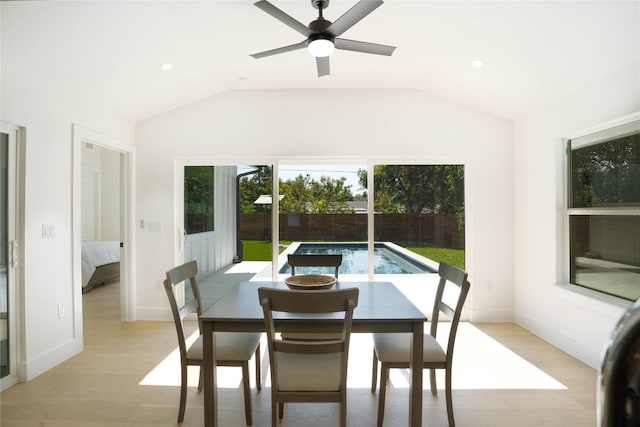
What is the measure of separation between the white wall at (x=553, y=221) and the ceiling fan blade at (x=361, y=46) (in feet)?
6.26

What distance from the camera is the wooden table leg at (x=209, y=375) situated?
1923mm

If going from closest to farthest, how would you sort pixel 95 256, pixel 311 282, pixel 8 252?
pixel 311 282
pixel 8 252
pixel 95 256

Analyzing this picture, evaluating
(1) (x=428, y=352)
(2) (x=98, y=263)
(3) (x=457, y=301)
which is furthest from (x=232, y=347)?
(2) (x=98, y=263)

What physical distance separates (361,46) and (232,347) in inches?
82.1

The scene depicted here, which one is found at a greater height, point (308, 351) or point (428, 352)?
point (308, 351)

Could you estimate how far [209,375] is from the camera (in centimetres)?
195

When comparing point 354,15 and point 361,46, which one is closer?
point 354,15

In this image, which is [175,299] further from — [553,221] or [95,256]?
[95,256]

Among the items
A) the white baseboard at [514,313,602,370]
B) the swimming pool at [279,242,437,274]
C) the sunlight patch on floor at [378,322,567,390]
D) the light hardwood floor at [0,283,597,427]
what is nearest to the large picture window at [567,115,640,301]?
the white baseboard at [514,313,602,370]

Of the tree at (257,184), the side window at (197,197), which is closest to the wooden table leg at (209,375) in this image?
the tree at (257,184)

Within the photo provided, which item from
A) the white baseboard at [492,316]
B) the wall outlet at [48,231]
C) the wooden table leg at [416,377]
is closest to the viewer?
the wooden table leg at [416,377]

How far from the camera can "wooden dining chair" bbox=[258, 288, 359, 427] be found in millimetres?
1684

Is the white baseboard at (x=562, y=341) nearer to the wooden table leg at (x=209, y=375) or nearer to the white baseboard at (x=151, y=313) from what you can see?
the wooden table leg at (x=209, y=375)

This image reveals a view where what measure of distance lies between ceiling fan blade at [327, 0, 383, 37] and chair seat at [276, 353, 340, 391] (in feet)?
6.19
